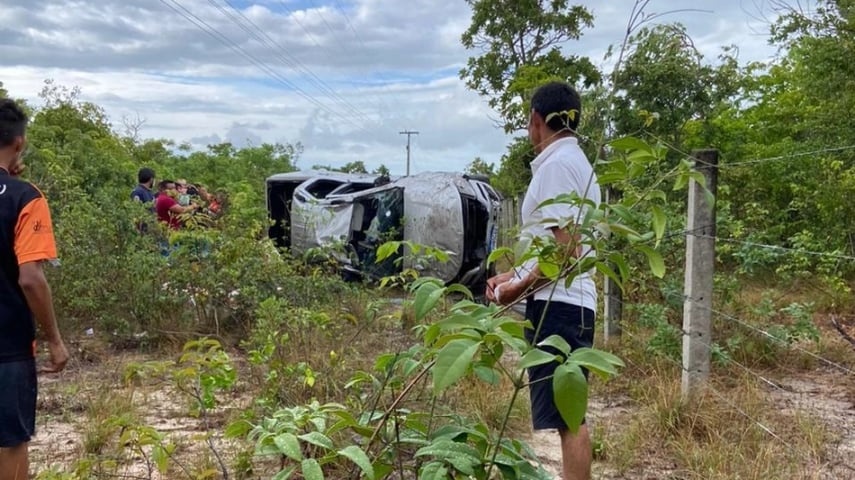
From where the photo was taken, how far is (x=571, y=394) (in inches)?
42.3

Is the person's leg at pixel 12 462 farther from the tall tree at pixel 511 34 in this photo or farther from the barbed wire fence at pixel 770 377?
the tall tree at pixel 511 34

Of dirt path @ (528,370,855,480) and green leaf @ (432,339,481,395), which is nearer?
green leaf @ (432,339,481,395)

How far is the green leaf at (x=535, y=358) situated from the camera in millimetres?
1105

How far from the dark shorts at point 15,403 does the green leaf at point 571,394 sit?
7.01 ft

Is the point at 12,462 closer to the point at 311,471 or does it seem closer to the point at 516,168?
the point at 311,471

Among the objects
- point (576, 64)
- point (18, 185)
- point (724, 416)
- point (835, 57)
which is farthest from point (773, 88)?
A: point (18, 185)

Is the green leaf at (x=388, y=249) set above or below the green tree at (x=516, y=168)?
below

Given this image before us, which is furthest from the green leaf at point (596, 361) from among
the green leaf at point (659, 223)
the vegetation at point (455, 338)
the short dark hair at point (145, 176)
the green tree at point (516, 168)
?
the green tree at point (516, 168)

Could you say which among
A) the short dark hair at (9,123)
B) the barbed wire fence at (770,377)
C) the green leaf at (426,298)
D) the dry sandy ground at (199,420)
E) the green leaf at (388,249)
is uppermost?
the short dark hair at (9,123)

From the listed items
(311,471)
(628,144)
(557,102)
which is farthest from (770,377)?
(311,471)

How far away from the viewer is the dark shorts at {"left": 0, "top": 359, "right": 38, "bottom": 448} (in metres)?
2.35

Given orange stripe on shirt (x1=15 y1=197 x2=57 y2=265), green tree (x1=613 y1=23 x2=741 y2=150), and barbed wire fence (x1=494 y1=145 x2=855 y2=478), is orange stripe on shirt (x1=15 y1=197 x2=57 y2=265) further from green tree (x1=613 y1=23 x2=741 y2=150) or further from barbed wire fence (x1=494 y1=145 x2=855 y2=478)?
green tree (x1=613 y1=23 x2=741 y2=150)

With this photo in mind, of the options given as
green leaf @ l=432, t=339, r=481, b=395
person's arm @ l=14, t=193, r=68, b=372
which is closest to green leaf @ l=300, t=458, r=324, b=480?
green leaf @ l=432, t=339, r=481, b=395

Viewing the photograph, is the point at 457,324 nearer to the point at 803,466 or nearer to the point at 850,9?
the point at 803,466
